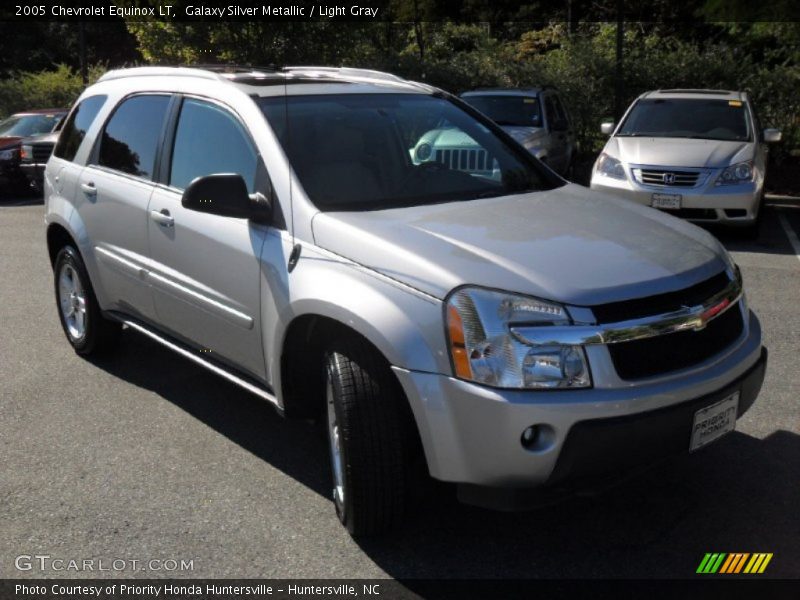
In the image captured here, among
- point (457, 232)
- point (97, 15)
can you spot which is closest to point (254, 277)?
point (457, 232)

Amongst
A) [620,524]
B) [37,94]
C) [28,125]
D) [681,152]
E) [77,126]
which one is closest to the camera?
[620,524]

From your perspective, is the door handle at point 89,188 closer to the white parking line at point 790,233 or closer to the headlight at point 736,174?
the headlight at point 736,174

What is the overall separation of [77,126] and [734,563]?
4.61 metres

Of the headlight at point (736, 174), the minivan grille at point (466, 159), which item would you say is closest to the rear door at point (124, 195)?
the minivan grille at point (466, 159)

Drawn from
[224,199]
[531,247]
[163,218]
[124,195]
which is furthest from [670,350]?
[124,195]

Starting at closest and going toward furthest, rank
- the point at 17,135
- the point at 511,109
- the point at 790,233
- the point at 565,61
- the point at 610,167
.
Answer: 1. the point at 610,167
2. the point at 790,233
3. the point at 511,109
4. the point at 17,135
5. the point at 565,61

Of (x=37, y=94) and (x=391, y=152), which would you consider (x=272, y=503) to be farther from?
(x=37, y=94)

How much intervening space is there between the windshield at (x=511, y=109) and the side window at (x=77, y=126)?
809 centimetres

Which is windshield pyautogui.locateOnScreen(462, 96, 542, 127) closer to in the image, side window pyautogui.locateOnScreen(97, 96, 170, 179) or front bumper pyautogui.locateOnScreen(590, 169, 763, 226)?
front bumper pyautogui.locateOnScreen(590, 169, 763, 226)

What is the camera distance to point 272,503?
13.1 ft

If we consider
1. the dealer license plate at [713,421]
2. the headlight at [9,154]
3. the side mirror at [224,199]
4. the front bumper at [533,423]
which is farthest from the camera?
the headlight at [9,154]

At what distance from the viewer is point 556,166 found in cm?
1342

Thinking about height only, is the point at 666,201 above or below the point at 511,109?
below

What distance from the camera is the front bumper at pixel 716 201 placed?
9844mm
